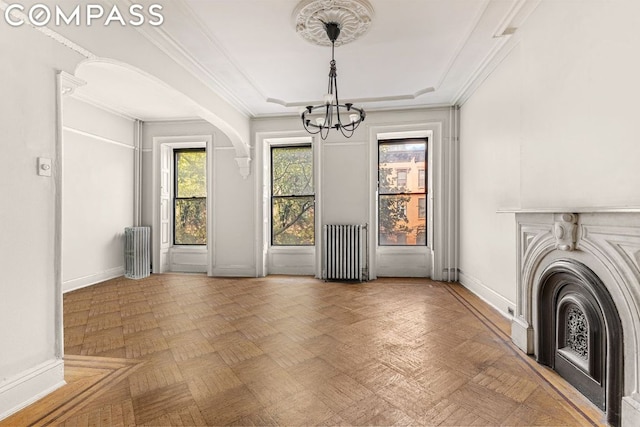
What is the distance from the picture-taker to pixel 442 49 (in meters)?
3.72

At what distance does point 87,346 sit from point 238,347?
144cm

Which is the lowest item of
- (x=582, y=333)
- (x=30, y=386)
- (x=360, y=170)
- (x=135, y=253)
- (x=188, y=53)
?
(x=30, y=386)

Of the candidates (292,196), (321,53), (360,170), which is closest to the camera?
(321,53)

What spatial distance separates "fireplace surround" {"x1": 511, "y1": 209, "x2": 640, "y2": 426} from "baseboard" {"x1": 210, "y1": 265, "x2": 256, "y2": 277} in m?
4.52

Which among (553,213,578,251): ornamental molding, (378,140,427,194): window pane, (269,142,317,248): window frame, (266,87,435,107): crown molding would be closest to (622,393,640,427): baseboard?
(553,213,578,251): ornamental molding

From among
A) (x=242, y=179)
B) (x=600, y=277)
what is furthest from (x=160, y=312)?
(x=600, y=277)

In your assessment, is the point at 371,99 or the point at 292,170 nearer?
the point at 371,99

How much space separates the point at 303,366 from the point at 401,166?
445 cm

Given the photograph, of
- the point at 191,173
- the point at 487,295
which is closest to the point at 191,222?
the point at 191,173

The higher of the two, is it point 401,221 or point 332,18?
point 332,18

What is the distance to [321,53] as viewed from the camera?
3762 mm

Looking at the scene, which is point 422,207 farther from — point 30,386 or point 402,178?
point 30,386

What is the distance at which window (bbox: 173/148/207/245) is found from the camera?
6645mm

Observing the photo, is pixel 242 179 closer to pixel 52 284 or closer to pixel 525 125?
pixel 52 284
